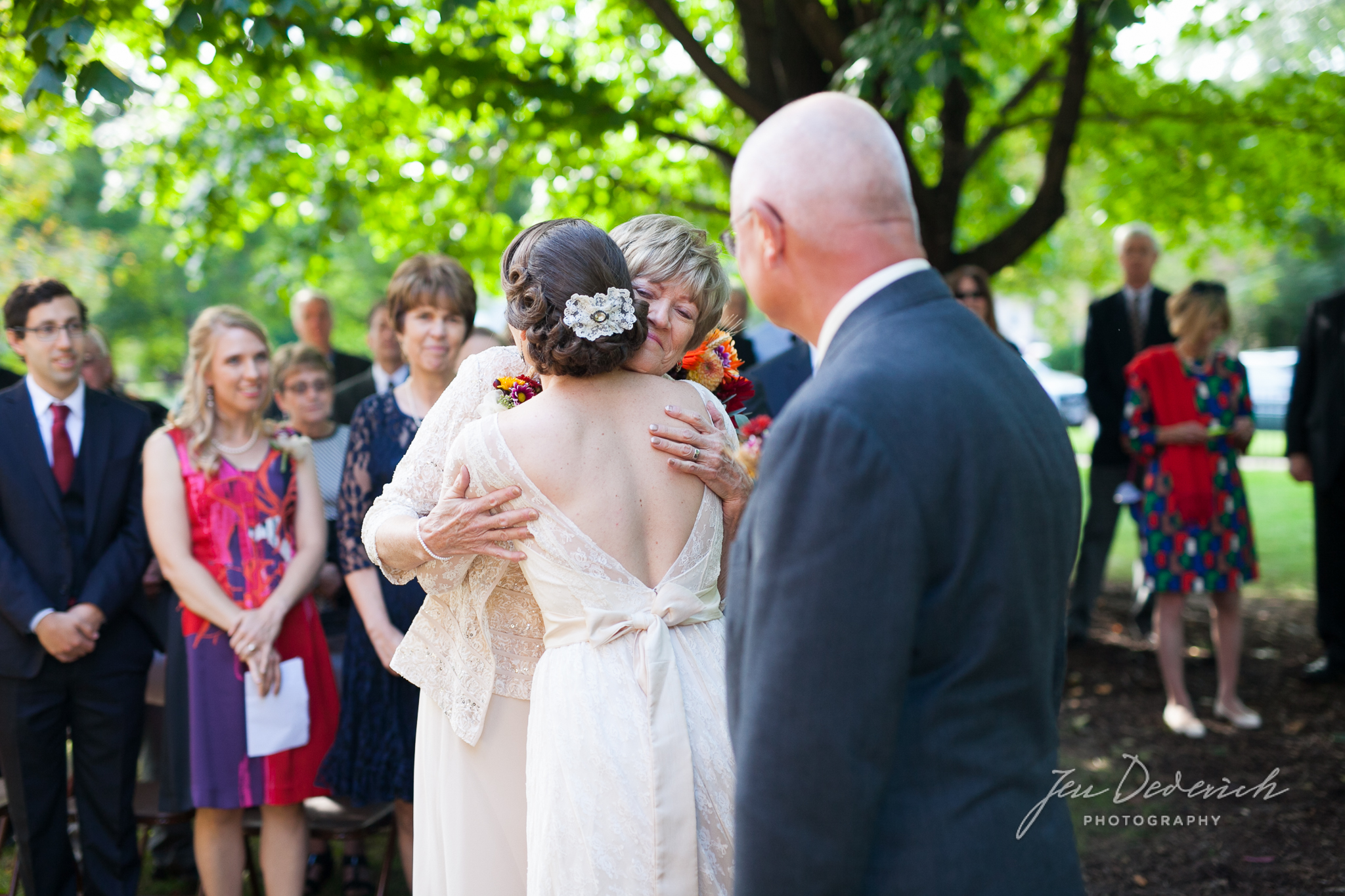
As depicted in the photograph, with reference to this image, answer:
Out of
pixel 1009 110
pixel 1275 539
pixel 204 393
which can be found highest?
pixel 1009 110

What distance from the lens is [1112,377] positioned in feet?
25.1

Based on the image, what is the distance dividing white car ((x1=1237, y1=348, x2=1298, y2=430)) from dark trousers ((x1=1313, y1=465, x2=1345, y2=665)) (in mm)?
16906

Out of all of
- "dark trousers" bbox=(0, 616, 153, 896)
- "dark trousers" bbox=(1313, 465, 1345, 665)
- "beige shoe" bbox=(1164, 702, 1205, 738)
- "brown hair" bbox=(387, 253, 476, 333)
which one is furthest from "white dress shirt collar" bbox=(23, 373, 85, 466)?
"dark trousers" bbox=(1313, 465, 1345, 665)

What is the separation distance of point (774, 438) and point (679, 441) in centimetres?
84

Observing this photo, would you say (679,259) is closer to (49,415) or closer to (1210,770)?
(49,415)

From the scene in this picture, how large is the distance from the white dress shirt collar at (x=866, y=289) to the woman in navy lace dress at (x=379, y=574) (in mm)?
2487

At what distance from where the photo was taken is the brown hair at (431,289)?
3914 millimetres

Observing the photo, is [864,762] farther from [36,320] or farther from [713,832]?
[36,320]

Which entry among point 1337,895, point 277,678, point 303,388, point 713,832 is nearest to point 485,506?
point 713,832

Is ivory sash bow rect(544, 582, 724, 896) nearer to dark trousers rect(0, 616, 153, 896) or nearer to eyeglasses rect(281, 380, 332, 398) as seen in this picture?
dark trousers rect(0, 616, 153, 896)

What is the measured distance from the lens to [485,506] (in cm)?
223

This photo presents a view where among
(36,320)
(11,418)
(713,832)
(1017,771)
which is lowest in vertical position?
(713,832)

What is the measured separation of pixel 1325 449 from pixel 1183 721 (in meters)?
2.43

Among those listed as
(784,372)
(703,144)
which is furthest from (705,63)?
(784,372)
